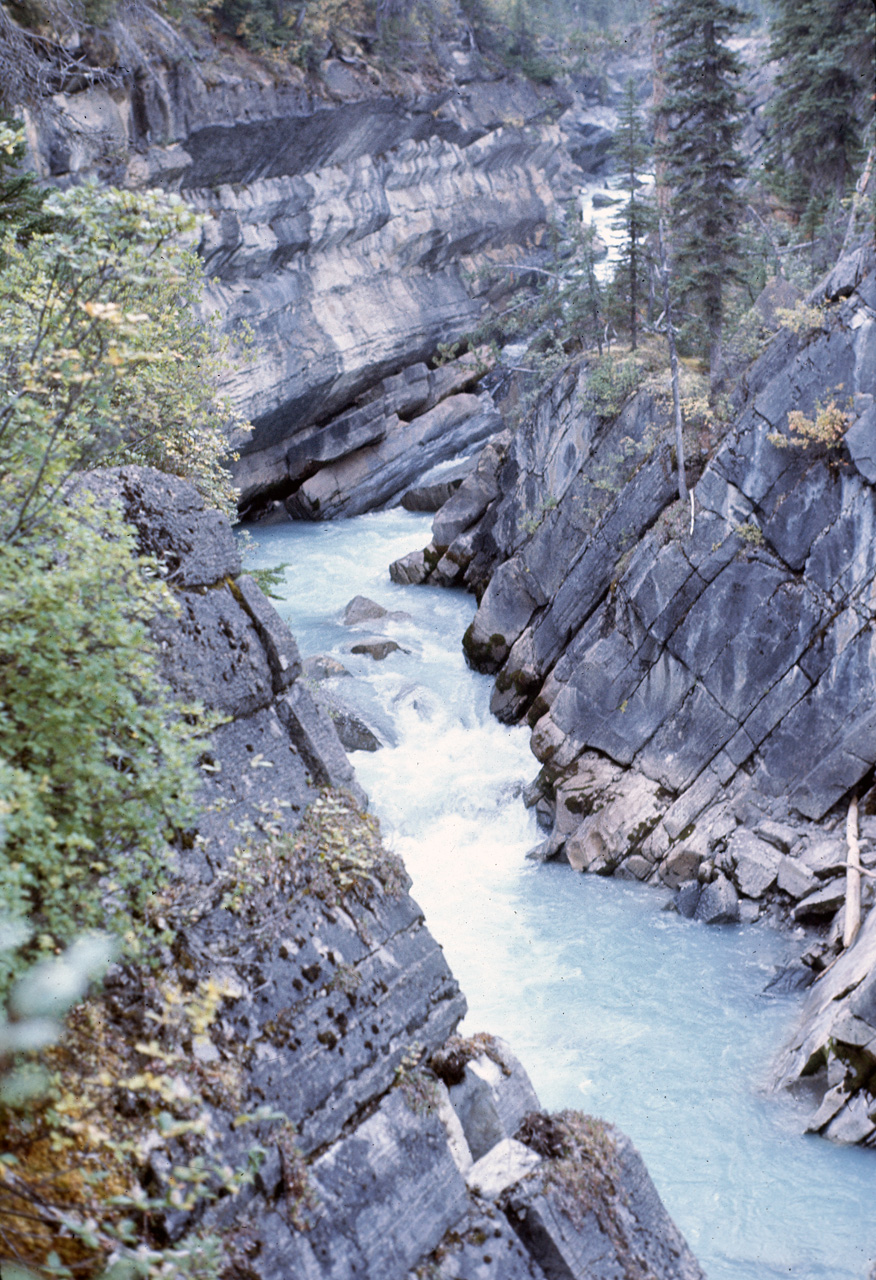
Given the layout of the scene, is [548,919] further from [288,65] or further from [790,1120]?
[288,65]

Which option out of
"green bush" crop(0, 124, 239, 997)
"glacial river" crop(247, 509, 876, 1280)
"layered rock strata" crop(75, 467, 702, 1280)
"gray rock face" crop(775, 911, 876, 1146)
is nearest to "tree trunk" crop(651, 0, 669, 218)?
"glacial river" crop(247, 509, 876, 1280)

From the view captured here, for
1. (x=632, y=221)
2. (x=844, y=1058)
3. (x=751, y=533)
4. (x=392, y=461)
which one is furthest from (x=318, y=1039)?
(x=392, y=461)

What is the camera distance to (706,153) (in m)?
22.0

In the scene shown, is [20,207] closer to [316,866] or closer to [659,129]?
[316,866]

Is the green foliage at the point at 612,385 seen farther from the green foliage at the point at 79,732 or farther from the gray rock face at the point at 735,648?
the green foliage at the point at 79,732

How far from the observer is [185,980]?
552 centimetres

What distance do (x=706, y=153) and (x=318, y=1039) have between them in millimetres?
24237

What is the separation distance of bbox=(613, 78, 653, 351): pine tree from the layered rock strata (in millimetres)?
20981

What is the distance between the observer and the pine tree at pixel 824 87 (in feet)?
79.9

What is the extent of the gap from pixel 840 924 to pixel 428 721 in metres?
10.9

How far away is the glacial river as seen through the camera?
991cm

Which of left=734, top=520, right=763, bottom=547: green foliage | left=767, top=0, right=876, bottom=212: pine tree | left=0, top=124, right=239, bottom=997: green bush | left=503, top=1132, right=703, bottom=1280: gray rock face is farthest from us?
left=767, top=0, right=876, bottom=212: pine tree

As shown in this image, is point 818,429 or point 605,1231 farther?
point 818,429

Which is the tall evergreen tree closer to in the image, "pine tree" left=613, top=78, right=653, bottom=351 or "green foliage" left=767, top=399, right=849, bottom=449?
"pine tree" left=613, top=78, right=653, bottom=351
